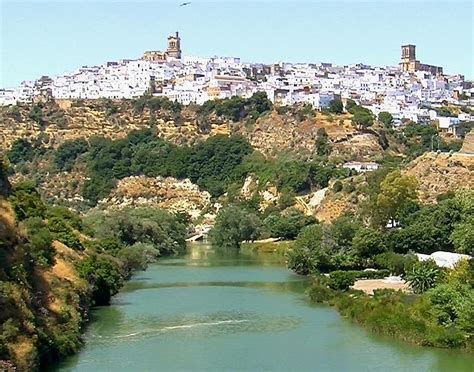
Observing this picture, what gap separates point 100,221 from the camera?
166 ft

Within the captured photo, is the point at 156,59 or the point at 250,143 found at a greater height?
the point at 156,59

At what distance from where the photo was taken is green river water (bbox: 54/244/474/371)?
24.1 meters

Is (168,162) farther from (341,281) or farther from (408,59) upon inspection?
(408,59)

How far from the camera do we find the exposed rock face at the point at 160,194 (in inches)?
2914

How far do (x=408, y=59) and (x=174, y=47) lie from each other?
1196 inches

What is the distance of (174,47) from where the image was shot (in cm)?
12144

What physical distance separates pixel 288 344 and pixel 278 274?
692 inches

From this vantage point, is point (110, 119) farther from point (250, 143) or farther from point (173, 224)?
point (173, 224)

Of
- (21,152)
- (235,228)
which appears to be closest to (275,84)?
(21,152)

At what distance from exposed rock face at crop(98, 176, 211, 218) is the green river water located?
33093mm

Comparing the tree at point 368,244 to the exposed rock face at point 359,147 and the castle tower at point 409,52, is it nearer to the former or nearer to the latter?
the exposed rock face at point 359,147

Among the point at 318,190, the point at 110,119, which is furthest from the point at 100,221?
the point at 110,119

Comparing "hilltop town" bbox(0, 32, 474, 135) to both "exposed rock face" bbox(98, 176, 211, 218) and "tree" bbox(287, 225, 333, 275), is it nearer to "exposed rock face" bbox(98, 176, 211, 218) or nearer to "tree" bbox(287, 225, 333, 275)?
"exposed rock face" bbox(98, 176, 211, 218)

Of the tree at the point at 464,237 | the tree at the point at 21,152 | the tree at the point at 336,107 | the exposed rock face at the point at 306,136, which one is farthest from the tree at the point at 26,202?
→ the tree at the point at 336,107
